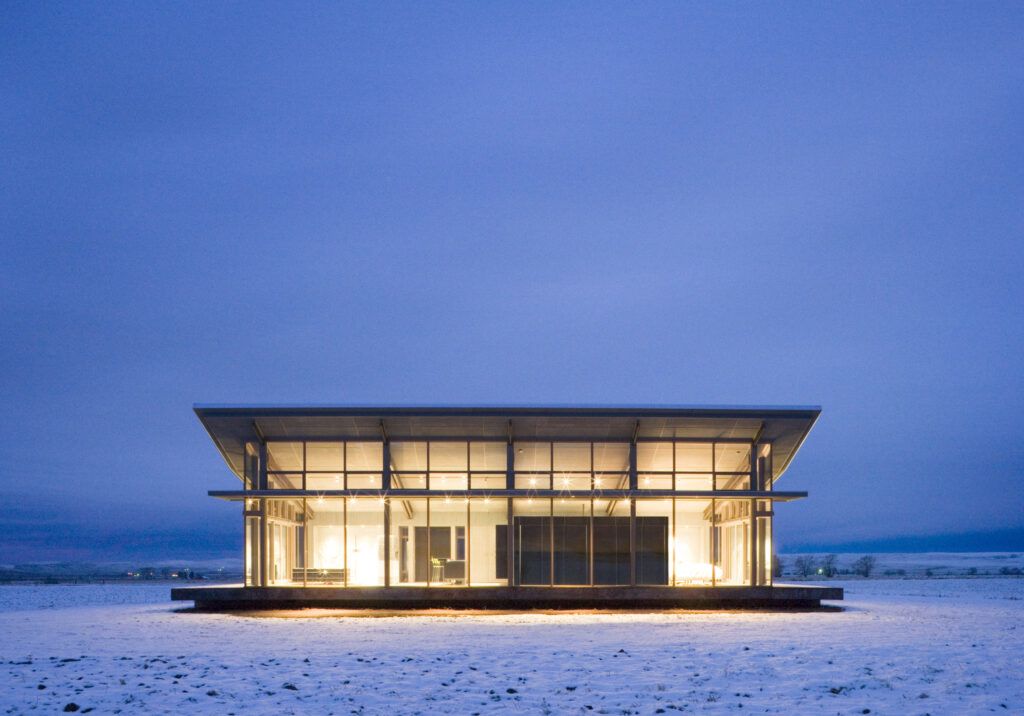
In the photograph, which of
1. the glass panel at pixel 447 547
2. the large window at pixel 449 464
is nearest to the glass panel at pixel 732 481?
the large window at pixel 449 464

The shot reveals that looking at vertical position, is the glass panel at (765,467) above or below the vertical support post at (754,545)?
above

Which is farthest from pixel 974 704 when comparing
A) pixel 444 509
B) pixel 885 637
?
pixel 444 509

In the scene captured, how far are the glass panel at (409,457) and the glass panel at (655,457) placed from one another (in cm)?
577

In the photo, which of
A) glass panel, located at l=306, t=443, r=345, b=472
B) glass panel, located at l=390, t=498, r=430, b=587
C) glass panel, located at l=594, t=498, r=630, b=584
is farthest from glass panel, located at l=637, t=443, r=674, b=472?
glass panel, located at l=306, t=443, r=345, b=472

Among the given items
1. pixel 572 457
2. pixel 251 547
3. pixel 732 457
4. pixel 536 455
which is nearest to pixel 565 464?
pixel 572 457

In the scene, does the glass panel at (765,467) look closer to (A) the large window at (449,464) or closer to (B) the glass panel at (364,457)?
(A) the large window at (449,464)

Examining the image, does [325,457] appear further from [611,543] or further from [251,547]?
[611,543]

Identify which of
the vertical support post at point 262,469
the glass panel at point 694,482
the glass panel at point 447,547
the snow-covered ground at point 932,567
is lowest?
the snow-covered ground at point 932,567

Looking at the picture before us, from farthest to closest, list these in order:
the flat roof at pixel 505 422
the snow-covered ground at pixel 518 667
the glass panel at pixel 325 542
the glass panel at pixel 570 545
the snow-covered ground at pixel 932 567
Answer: the snow-covered ground at pixel 932 567, the glass panel at pixel 325 542, the glass panel at pixel 570 545, the flat roof at pixel 505 422, the snow-covered ground at pixel 518 667

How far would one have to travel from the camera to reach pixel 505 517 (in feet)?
84.9

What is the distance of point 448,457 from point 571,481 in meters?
3.36

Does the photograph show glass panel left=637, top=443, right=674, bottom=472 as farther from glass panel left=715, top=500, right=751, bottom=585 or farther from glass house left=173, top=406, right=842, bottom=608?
glass panel left=715, top=500, right=751, bottom=585

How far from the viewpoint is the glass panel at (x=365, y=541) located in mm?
25875

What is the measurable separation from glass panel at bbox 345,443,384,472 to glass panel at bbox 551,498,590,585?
4841 millimetres
